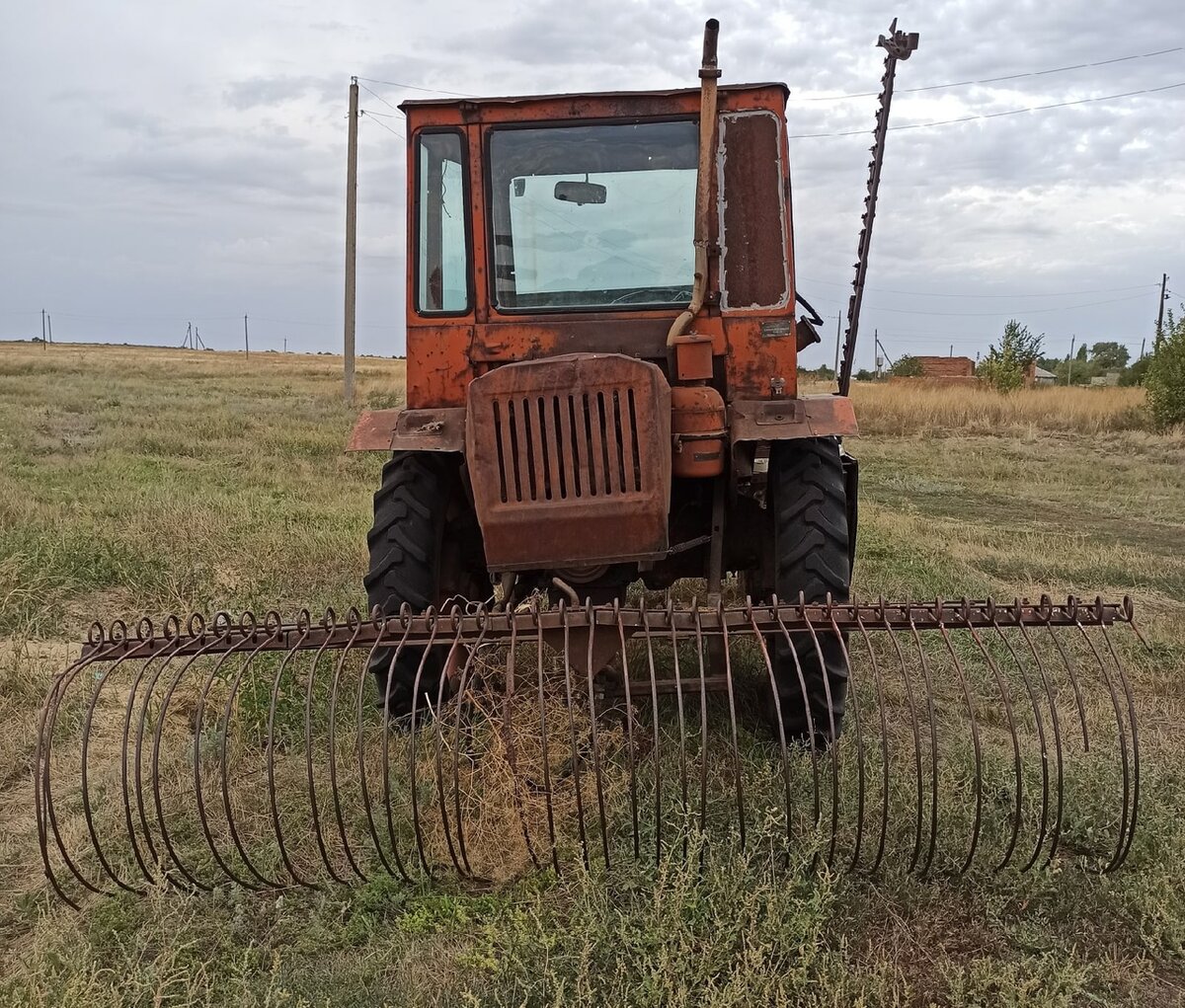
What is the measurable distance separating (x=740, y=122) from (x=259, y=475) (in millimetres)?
7935

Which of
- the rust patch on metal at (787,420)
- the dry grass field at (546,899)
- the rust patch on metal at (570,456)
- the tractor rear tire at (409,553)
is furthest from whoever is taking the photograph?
the tractor rear tire at (409,553)

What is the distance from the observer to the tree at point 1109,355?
4641 cm

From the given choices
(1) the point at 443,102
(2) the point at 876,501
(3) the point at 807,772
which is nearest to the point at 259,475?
(2) the point at 876,501

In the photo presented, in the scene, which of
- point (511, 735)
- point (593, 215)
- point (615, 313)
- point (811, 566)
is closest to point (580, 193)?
point (593, 215)

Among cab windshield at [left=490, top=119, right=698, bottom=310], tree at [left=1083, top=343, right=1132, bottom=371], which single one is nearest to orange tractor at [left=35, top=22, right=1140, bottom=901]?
cab windshield at [left=490, top=119, right=698, bottom=310]

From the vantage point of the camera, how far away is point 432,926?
2.69m

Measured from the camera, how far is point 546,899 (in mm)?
Result: 2744

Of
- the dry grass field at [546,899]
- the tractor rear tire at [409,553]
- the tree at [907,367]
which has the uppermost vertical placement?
the tree at [907,367]

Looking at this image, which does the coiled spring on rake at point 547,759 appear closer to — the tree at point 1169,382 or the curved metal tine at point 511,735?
the curved metal tine at point 511,735

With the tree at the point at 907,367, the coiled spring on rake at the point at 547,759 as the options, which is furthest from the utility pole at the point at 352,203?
the tree at the point at 907,367

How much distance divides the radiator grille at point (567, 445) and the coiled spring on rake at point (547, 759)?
1.71 ft

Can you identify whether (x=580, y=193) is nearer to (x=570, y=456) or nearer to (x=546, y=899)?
(x=570, y=456)

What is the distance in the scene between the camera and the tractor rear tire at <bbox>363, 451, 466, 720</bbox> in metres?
3.57

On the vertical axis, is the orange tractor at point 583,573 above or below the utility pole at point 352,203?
below
